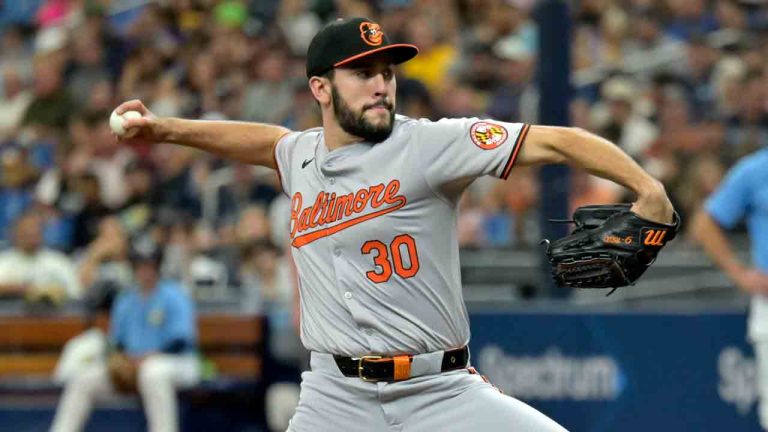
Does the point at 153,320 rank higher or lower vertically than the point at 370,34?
lower

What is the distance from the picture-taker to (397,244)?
5062mm

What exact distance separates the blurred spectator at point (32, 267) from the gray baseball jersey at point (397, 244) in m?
6.83

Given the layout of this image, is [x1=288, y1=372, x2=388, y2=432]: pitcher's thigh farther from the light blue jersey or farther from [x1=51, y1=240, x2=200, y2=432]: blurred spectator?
the light blue jersey

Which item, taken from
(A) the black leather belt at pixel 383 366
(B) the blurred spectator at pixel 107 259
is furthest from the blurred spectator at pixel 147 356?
(A) the black leather belt at pixel 383 366

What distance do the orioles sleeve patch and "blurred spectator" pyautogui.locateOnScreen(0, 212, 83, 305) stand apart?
23.7 feet

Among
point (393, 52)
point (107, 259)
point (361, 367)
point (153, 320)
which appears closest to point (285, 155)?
point (393, 52)

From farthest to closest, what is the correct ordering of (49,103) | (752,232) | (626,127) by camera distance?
(49,103) < (626,127) < (752,232)

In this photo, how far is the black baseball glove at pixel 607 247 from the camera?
4652mm

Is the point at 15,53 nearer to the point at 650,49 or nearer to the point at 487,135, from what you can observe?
the point at 650,49

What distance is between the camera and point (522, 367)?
30.9 feet

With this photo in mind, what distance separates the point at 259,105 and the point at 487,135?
902cm

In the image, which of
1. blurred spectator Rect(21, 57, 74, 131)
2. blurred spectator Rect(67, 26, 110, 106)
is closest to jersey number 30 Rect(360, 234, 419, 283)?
blurred spectator Rect(21, 57, 74, 131)

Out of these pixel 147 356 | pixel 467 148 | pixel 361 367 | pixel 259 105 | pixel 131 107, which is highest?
pixel 259 105

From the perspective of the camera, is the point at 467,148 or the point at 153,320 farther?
the point at 153,320
